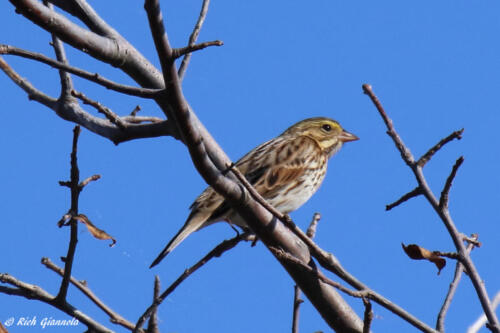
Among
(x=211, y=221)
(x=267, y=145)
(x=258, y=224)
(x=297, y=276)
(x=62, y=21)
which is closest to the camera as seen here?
(x=62, y=21)

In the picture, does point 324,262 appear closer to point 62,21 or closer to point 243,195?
point 243,195

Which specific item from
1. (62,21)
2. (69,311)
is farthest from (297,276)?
(62,21)

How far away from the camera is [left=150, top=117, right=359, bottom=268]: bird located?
6.20 m

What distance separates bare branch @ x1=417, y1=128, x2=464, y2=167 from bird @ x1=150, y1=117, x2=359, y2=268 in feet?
8.16

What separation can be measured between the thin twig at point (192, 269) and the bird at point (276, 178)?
52.7 inches

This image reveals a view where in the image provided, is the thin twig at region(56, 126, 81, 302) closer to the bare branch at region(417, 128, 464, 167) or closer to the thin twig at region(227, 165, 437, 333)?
the thin twig at region(227, 165, 437, 333)

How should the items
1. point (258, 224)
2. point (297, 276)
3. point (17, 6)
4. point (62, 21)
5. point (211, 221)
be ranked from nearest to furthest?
point (17, 6)
point (62, 21)
point (258, 224)
point (297, 276)
point (211, 221)

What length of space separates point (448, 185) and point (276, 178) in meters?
3.37

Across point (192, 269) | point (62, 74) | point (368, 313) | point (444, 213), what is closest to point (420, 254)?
point (444, 213)

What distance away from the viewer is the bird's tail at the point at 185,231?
5.82m

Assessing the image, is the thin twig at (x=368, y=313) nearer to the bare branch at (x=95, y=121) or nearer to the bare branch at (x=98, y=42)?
the bare branch at (x=95, y=121)

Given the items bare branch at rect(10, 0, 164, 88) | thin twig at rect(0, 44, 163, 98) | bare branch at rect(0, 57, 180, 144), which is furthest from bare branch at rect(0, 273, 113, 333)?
thin twig at rect(0, 44, 163, 98)

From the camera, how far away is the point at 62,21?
3264mm

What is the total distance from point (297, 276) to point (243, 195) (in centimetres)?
71
